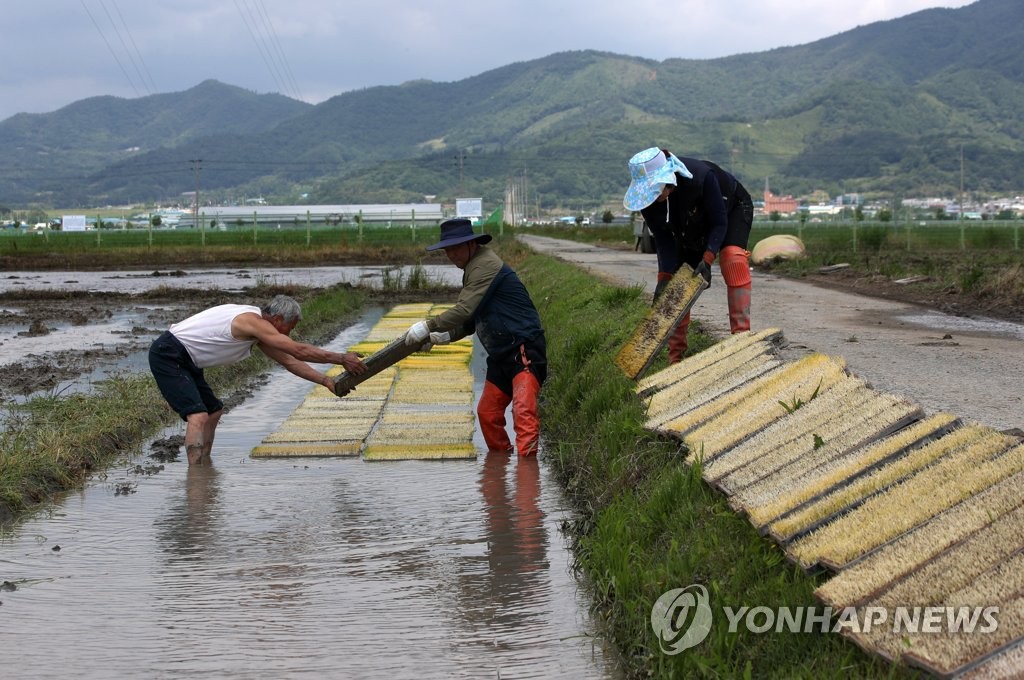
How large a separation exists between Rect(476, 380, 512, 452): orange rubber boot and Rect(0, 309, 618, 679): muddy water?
0.26 meters

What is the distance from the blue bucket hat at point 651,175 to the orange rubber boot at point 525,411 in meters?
1.40

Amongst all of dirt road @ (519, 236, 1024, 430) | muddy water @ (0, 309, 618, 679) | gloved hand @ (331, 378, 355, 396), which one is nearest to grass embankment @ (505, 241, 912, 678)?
muddy water @ (0, 309, 618, 679)

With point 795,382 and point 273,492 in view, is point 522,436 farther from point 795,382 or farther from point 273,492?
point 795,382

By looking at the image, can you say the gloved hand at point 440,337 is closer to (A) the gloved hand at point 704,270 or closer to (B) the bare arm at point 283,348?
(B) the bare arm at point 283,348

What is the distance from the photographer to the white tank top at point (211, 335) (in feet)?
28.5

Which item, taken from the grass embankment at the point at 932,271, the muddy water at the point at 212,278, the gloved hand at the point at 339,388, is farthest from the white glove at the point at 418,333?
the muddy water at the point at 212,278

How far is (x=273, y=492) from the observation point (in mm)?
7930

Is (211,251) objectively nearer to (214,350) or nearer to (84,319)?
(84,319)

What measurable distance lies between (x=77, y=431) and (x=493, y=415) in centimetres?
309

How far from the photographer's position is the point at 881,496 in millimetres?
4727

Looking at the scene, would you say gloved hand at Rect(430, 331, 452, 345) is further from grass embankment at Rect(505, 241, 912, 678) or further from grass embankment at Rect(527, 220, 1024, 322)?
grass embankment at Rect(527, 220, 1024, 322)

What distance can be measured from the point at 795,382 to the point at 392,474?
297 centimetres

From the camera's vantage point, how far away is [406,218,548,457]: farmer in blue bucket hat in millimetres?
8641
